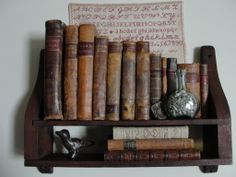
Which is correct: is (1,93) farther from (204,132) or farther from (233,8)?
(233,8)

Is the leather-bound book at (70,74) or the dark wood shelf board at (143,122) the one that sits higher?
the leather-bound book at (70,74)

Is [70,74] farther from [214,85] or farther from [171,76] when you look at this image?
[214,85]

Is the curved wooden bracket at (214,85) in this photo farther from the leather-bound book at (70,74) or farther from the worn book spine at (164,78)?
the leather-bound book at (70,74)

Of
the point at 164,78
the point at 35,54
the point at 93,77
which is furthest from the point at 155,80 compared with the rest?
the point at 35,54

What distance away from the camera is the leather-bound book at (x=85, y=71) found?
26.9 inches

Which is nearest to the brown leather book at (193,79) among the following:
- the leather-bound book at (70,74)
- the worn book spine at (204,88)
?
the worn book spine at (204,88)

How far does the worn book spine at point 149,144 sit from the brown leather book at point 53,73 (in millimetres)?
140

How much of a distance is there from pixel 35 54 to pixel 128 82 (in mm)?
291

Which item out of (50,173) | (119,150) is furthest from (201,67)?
(50,173)

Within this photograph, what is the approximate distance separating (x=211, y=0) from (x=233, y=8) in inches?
2.4

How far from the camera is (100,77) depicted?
2.26 ft

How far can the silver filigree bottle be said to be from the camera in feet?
2.22

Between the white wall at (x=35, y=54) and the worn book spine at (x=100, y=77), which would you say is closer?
the worn book spine at (x=100, y=77)

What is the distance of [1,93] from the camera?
836 mm
